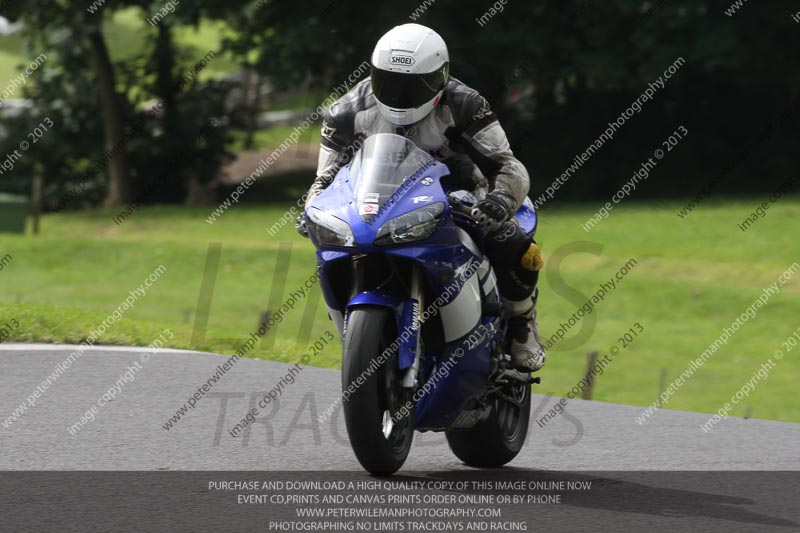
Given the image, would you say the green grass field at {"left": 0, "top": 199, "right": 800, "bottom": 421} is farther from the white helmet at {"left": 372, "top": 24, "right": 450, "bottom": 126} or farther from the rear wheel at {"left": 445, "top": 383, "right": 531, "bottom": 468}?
the white helmet at {"left": 372, "top": 24, "right": 450, "bottom": 126}

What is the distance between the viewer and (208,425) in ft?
25.4

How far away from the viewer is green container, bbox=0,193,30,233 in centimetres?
3002

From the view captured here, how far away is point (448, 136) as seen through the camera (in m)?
6.89

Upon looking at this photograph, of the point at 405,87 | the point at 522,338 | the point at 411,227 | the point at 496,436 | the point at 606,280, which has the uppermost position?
the point at 405,87

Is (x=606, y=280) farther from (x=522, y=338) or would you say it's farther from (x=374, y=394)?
(x=374, y=394)

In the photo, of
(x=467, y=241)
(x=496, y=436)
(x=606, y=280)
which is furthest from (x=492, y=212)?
(x=606, y=280)

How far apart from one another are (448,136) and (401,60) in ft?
1.65

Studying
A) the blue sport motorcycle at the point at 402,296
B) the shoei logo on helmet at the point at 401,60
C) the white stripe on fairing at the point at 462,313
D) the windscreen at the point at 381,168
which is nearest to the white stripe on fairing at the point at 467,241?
the blue sport motorcycle at the point at 402,296

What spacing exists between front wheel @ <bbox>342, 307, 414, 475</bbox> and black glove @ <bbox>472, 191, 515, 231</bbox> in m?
0.66

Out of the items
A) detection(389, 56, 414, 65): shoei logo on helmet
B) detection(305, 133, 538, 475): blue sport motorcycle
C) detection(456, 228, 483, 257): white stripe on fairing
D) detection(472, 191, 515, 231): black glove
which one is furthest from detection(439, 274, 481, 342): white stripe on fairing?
detection(389, 56, 414, 65): shoei logo on helmet

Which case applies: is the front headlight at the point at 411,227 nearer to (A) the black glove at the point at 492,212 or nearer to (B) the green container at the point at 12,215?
(A) the black glove at the point at 492,212

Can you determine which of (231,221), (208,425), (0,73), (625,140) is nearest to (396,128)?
(208,425)

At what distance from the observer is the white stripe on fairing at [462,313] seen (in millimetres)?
6531

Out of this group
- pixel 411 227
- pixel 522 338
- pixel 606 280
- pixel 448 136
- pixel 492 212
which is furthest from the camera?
pixel 606 280
